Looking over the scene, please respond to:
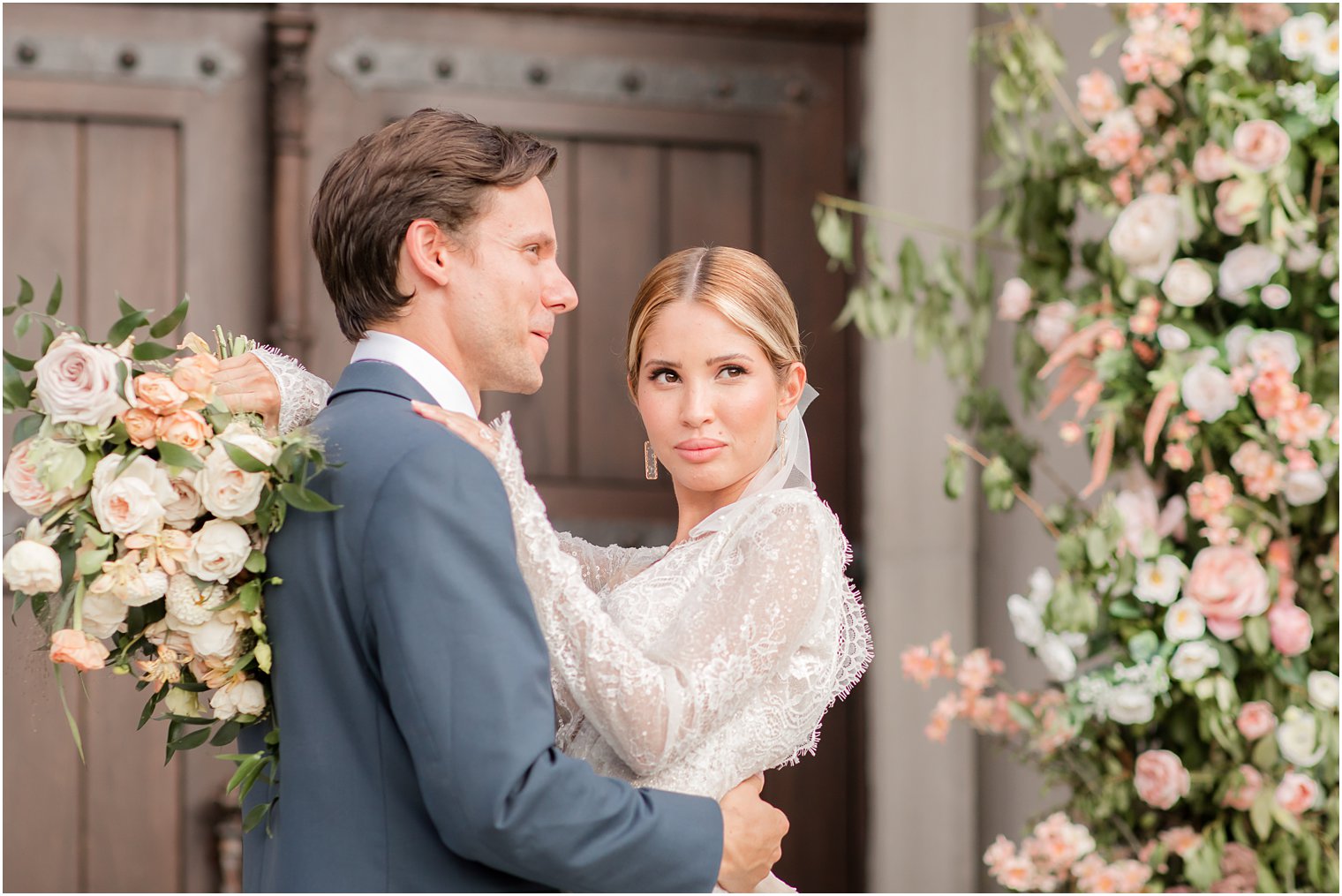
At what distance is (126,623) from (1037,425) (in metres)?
2.63

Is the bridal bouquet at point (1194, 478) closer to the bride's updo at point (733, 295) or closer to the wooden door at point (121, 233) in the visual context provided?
the bride's updo at point (733, 295)

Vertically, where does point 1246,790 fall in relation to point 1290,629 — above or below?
below

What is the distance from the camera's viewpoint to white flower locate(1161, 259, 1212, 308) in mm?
2662

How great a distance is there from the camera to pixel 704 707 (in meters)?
1.65

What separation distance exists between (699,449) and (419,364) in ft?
1.35

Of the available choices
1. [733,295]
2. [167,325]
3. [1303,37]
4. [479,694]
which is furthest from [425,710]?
[1303,37]

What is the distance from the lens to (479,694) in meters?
1.43

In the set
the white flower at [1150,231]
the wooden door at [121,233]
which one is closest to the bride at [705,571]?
the white flower at [1150,231]

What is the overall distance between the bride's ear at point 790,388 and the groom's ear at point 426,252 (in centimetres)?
50

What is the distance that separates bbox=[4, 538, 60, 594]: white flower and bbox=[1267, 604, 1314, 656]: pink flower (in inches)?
79.8

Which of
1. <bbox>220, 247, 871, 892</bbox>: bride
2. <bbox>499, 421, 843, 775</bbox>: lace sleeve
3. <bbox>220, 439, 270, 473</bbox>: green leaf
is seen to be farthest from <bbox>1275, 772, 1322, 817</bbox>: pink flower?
<bbox>220, 439, 270, 473</bbox>: green leaf

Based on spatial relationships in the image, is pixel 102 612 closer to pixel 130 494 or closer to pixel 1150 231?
pixel 130 494

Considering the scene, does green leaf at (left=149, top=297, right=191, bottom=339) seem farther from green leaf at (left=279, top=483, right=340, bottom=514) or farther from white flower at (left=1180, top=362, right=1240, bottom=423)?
white flower at (left=1180, top=362, right=1240, bottom=423)

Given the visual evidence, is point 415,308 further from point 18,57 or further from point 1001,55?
point 18,57
